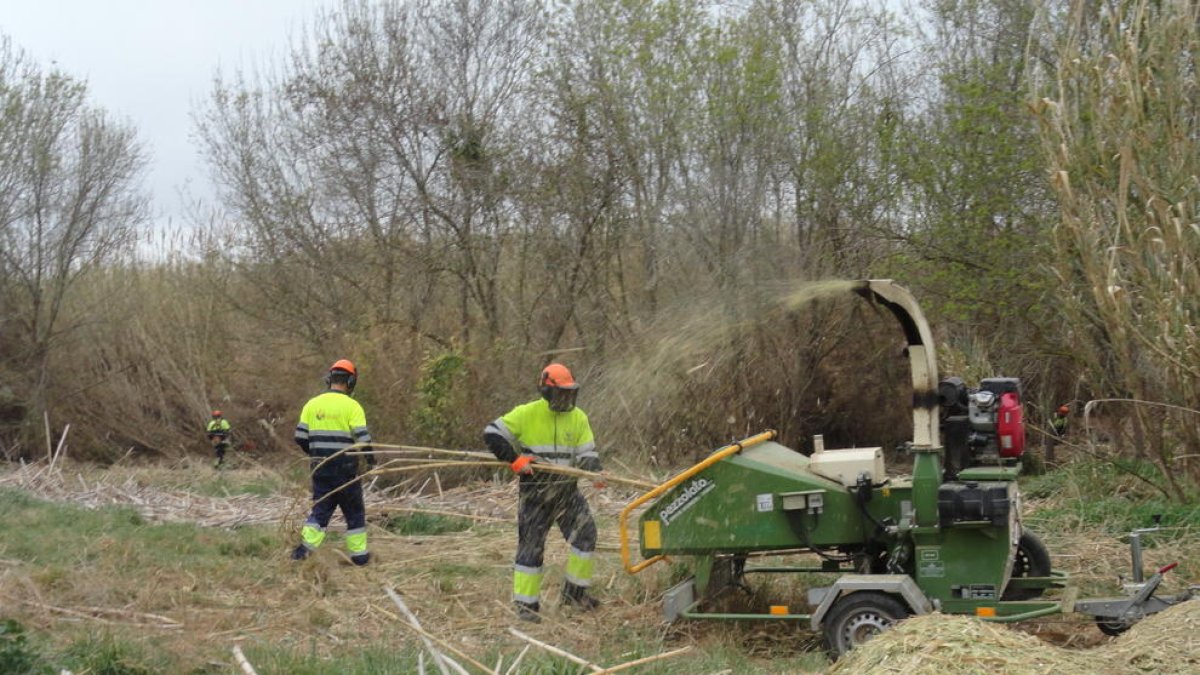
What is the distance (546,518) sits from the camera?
8414mm

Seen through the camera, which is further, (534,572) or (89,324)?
(89,324)

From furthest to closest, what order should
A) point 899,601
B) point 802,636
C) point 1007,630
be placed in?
1. point 802,636
2. point 899,601
3. point 1007,630

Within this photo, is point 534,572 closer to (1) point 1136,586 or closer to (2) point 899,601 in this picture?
(2) point 899,601

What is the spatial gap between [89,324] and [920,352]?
19.1 meters

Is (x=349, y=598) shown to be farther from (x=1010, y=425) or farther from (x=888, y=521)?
(x=1010, y=425)

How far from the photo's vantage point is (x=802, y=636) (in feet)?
25.2

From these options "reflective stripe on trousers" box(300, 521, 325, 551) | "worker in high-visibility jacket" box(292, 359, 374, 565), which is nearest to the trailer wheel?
"worker in high-visibility jacket" box(292, 359, 374, 565)

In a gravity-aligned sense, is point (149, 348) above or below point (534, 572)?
above

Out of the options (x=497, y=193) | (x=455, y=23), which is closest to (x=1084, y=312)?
(x=497, y=193)

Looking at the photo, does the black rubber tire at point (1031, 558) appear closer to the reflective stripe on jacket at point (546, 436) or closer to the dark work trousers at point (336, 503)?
the reflective stripe on jacket at point (546, 436)

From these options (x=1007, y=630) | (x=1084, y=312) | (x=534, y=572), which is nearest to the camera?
(x=1007, y=630)

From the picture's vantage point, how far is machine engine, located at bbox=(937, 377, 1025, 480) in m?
7.12

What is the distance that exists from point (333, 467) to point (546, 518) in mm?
2581

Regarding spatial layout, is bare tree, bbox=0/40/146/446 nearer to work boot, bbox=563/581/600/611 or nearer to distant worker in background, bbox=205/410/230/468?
distant worker in background, bbox=205/410/230/468
